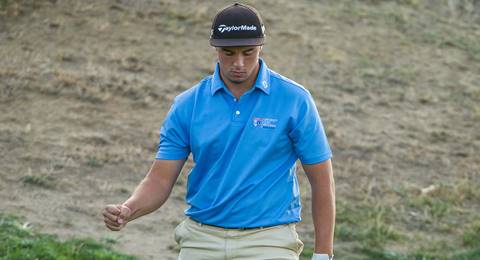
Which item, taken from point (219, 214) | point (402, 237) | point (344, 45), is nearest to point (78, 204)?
point (402, 237)

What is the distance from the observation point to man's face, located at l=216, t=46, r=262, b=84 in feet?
14.4

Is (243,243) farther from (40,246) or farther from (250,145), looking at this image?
(40,246)

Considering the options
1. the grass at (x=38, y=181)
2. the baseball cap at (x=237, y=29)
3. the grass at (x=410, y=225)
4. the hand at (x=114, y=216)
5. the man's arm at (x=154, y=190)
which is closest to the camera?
the hand at (x=114, y=216)

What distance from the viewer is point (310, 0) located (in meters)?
16.0

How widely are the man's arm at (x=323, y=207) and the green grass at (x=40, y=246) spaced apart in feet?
10.4

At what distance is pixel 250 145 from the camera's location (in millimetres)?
4375

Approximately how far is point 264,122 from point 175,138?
432 mm

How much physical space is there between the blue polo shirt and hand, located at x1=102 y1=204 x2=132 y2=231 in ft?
1.22

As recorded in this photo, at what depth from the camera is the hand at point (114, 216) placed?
422cm

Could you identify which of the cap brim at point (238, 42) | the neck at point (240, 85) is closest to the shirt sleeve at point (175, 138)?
the neck at point (240, 85)

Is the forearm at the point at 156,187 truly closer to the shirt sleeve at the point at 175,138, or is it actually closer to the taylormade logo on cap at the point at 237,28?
the shirt sleeve at the point at 175,138

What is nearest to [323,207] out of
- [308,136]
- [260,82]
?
→ [308,136]

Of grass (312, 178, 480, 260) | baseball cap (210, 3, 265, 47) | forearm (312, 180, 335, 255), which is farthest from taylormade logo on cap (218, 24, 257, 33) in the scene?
grass (312, 178, 480, 260)

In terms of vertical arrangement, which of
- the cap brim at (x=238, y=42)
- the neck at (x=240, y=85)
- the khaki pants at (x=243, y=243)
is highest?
the cap brim at (x=238, y=42)
